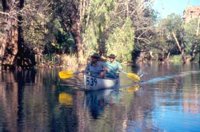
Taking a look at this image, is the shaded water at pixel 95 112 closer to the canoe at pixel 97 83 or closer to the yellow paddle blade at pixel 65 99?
the yellow paddle blade at pixel 65 99

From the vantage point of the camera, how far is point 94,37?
→ 182 ft

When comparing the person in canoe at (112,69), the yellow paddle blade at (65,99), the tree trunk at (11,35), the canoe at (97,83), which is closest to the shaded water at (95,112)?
the yellow paddle blade at (65,99)

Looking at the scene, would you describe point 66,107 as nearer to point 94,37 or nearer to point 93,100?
point 93,100

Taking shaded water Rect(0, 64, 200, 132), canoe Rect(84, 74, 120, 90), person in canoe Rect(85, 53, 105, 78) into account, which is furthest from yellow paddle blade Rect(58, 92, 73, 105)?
person in canoe Rect(85, 53, 105, 78)

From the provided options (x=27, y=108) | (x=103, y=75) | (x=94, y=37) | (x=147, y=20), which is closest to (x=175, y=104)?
(x=27, y=108)

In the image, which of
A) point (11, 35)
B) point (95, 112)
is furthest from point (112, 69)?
point (11, 35)

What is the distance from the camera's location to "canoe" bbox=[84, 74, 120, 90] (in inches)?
991

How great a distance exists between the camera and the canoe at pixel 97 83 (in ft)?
82.6

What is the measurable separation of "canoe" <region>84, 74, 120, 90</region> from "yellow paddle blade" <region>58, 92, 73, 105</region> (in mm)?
2195

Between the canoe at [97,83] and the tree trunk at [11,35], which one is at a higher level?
the tree trunk at [11,35]

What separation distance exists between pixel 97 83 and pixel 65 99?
542 cm

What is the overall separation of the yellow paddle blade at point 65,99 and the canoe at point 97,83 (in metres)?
2.20

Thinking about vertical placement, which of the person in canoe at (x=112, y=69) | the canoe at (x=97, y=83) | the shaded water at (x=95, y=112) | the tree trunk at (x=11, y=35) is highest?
the tree trunk at (x=11, y=35)

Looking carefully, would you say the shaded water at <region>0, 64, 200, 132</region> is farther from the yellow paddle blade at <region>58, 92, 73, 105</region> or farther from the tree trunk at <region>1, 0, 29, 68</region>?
the tree trunk at <region>1, 0, 29, 68</region>
